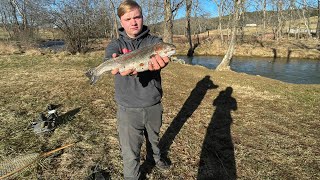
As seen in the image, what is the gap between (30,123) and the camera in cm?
612

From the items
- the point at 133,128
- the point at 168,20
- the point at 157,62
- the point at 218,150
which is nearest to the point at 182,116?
the point at 218,150

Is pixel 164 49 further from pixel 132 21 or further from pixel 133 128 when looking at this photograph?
pixel 133 128

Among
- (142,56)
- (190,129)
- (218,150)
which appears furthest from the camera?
(190,129)

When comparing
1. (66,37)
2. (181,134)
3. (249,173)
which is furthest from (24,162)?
(66,37)

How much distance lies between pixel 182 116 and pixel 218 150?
192 centimetres

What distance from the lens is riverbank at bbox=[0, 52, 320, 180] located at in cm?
449

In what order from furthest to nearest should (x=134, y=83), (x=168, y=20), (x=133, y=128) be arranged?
1. (x=168, y=20)
2. (x=133, y=128)
3. (x=134, y=83)

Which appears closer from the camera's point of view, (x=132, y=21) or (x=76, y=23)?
(x=132, y=21)

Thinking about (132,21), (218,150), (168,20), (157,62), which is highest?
(168,20)

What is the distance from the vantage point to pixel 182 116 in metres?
6.94

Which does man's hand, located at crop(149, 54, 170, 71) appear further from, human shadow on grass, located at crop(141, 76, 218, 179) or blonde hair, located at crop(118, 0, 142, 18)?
human shadow on grass, located at crop(141, 76, 218, 179)

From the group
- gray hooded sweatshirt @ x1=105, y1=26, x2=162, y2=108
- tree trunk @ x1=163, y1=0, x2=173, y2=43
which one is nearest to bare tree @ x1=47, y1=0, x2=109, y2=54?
tree trunk @ x1=163, y1=0, x2=173, y2=43

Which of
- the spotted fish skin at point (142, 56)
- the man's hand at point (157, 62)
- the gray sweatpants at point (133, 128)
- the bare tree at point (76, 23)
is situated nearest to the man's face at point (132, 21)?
the spotted fish skin at point (142, 56)

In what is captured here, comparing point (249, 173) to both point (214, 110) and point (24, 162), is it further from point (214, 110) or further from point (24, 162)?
point (24, 162)
